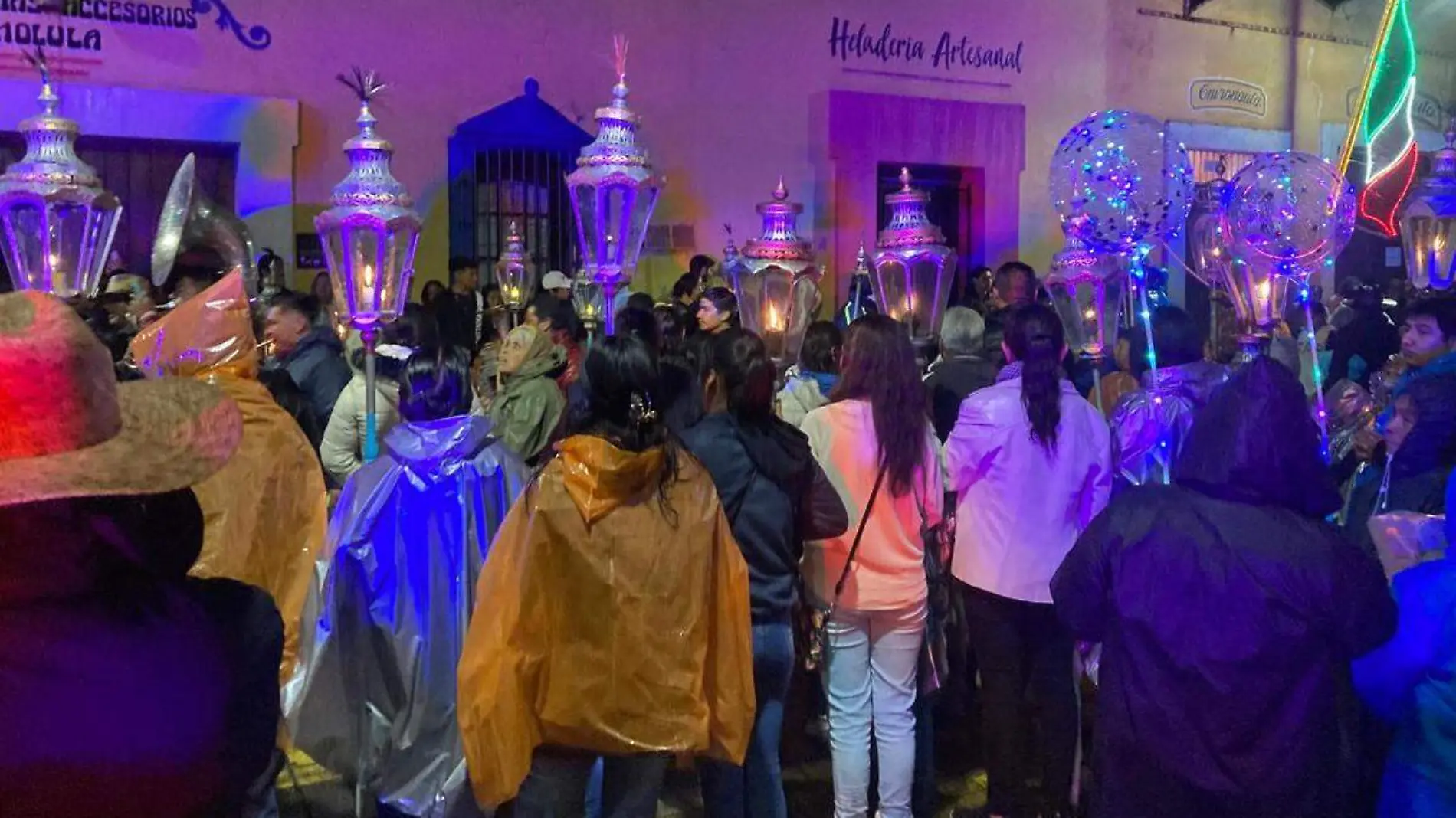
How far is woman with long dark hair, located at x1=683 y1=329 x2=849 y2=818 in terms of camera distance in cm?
304

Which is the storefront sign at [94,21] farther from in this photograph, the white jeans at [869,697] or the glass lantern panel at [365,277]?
the white jeans at [869,697]

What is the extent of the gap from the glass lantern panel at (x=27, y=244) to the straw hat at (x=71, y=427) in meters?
2.65

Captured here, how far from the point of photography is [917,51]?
1198 cm

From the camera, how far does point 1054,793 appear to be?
3.62 meters

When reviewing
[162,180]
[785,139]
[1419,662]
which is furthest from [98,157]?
[1419,662]

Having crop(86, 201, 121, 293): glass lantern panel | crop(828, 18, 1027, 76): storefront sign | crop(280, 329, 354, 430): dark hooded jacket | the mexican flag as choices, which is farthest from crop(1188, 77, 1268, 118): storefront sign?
crop(86, 201, 121, 293): glass lantern panel

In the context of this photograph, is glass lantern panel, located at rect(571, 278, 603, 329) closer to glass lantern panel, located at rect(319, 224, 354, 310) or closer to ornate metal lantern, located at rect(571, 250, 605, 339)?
ornate metal lantern, located at rect(571, 250, 605, 339)

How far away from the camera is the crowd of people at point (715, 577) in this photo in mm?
1545

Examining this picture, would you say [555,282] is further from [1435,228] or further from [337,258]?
[1435,228]

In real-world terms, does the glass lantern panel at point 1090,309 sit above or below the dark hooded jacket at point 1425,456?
above

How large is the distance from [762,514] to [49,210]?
2549 mm

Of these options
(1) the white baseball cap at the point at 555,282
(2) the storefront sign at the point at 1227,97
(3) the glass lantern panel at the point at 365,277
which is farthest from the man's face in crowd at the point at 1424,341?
(2) the storefront sign at the point at 1227,97

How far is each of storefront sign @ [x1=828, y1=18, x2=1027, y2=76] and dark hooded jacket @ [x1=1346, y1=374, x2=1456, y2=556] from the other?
350 inches

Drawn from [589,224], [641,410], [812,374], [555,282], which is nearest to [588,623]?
[641,410]
